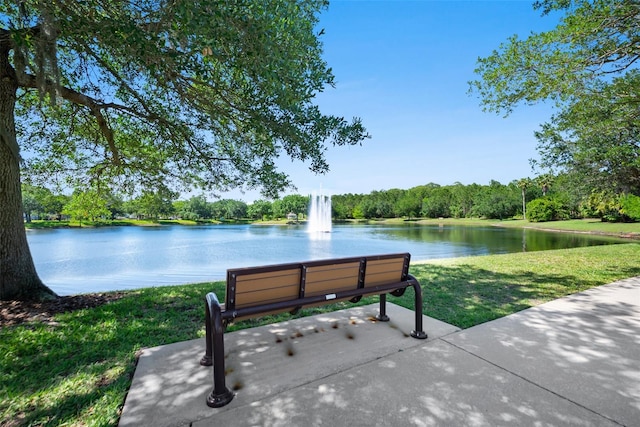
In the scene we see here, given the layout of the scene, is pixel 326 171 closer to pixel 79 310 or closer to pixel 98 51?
pixel 79 310

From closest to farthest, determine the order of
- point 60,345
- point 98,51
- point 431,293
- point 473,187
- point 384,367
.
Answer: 1. point 384,367
2. point 60,345
3. point 431,293
4. point 98,51
5. point 473,187

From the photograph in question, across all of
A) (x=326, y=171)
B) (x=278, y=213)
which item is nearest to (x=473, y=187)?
(x=278, y=213)

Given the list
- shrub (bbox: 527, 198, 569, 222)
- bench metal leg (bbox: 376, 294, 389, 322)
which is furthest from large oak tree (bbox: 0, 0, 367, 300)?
shrub (bbox: 527, 198, 569, 222)

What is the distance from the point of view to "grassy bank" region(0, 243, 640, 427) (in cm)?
241

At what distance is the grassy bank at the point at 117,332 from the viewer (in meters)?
2.41

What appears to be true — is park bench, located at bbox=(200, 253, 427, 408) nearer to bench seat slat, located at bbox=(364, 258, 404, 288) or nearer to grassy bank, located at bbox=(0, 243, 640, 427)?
bench seat slat, located at bbox=(364, 258, 404, 288)

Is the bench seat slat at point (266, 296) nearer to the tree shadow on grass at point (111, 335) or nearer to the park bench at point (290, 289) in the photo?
the park bench at point (290, 289)

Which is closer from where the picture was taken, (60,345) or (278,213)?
(60,345)

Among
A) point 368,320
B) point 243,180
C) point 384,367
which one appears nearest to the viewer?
point 384,367

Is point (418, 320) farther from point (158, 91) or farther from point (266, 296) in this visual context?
point (158, 91)

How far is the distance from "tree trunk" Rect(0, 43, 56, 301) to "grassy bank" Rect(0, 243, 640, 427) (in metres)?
1.31

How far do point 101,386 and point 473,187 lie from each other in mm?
104924

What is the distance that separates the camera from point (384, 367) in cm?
292

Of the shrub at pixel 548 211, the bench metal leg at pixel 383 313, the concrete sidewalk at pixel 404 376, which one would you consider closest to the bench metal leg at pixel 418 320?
the concrete sidewalk at pixel 404 376
